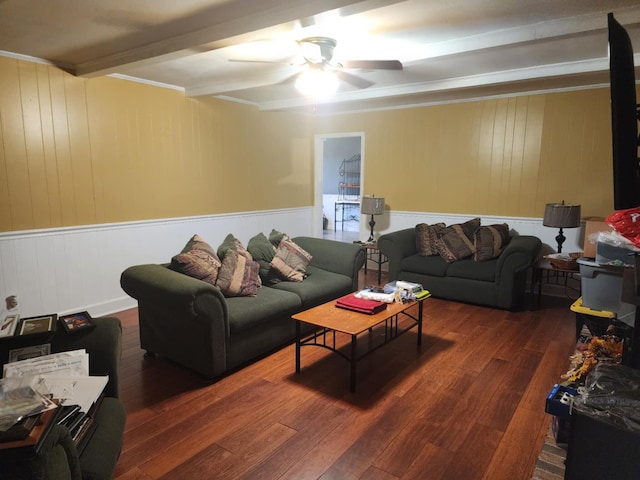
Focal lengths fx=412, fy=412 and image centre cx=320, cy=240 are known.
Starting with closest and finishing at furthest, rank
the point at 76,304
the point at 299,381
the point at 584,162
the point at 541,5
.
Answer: the point at 541,5
the point at 299,381
the point at 76,304
the point at 584,162

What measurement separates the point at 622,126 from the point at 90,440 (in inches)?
88.5

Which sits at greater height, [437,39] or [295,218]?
[437,39]

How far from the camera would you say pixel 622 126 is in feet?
4.77

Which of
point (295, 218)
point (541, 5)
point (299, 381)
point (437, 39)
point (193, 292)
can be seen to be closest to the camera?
point (541, 5)

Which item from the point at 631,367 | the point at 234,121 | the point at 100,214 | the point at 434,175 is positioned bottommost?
the point at 631,367

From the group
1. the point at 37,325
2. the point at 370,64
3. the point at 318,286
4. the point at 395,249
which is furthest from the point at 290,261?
the point at 37,325

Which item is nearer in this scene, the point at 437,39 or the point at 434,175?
the point at 437,39

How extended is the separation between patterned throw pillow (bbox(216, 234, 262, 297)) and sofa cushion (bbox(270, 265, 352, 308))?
0.29 metres

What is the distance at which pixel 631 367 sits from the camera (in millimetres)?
1633

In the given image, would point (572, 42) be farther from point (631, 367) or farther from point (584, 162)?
point (631, 367)

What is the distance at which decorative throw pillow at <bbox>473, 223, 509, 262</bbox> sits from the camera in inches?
179

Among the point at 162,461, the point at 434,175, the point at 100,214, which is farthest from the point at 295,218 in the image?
the point at 162,461

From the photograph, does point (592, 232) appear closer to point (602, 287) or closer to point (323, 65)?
point (602, 287)

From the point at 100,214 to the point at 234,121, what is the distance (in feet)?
6.90
